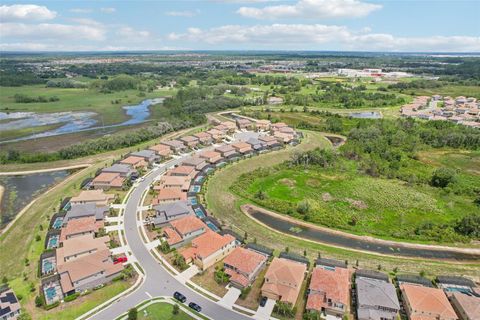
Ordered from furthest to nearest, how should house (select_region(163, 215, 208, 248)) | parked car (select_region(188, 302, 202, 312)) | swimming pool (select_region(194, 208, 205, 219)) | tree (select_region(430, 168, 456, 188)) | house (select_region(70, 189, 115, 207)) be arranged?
tree (select_region(430, 168, 456, 188)), house (select_region(70, 189, 115, 207)), swimming pool (select_region(194, 208, 205, 219)), house (select_region(163, 215, 208, 248)), parked car (select_region(188, 302, 202, 312))

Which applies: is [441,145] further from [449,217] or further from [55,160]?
[55,160]

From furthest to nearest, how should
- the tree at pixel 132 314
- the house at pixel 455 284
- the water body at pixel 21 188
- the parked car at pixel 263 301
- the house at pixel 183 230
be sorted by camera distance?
1. the water body at pixel 21 188
2. the house at pixel 183 230
3. the house at pixel 455 284
4. the parked car at pixel 263 301
5. the tree at pixel 132 314

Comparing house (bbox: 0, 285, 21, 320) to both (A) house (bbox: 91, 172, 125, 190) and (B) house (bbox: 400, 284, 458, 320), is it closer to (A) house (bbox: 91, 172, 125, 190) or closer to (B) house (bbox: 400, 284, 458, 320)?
(A) house (bbox: 91, 172, 125, 190)

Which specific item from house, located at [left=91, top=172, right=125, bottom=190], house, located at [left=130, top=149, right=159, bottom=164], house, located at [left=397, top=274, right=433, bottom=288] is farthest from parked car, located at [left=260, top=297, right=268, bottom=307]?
house, located at [left=130, top=149, right=159, bottom=164]

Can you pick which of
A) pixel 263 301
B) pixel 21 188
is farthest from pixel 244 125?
pixel 263 301

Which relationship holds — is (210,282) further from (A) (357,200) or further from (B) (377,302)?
(A) (357,200)

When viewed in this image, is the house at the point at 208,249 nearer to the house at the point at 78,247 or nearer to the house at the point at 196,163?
the house at the point at 78,247

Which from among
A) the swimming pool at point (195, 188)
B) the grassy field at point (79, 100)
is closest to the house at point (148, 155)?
the swimming pool at point (195, 188)

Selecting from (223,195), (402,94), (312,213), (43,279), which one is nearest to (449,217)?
(312,213)
